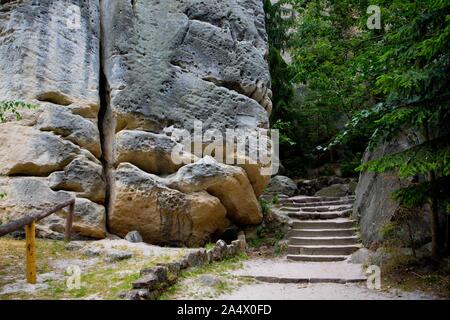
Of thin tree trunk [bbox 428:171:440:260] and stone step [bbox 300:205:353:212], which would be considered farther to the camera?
stone step [bbox 300:205:353:212]

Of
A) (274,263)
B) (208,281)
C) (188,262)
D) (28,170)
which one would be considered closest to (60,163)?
(28,170)

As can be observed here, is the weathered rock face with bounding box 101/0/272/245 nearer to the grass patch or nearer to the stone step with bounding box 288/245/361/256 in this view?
the stone step with bounding box 288/245/361/256

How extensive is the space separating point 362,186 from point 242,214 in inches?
149

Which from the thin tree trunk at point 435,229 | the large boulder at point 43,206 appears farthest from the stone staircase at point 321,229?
the large boulder at point 43,206

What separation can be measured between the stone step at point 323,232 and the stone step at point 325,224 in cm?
35

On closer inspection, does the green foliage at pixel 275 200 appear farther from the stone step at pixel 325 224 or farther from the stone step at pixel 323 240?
the stone step at pixel 323 240

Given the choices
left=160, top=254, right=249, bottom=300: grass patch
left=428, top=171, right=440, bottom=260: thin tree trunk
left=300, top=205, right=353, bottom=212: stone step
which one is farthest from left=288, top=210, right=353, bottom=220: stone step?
left=428, top=171, right=440, bottom=260: thin tree trunk

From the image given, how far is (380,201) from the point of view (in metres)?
9.34

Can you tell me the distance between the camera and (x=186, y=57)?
1147 cm

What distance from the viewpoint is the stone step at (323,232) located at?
10.8 metres

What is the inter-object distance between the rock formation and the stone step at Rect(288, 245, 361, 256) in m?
1.87

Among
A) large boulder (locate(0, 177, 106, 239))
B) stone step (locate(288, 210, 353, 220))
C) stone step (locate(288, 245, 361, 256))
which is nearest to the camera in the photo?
large boulder (locate(0, 177, 106, 239))

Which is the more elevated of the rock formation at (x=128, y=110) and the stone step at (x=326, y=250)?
the rock formation at (x=128, y=110)

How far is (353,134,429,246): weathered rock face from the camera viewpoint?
333 inches
